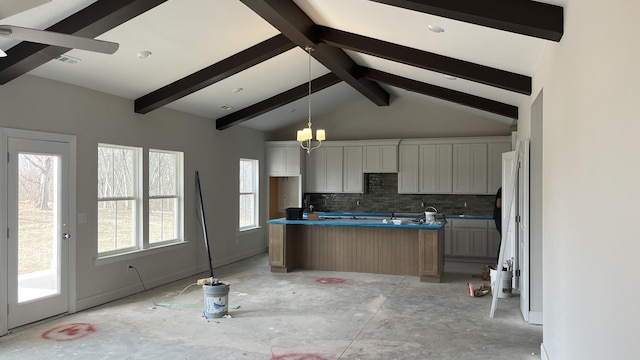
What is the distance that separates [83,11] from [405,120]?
699cm

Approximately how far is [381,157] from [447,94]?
274 centimetres

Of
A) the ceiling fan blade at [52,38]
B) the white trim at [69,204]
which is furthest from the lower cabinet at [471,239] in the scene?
the ceiling fan blade at [52,38]

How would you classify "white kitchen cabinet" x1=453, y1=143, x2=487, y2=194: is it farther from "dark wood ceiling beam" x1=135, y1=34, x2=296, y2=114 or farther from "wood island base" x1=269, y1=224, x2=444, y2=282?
"dark wood ceiling beam" x1=135, y1=34, x2=296, y2=114

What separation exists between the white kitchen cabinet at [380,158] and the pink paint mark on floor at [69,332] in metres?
6.17

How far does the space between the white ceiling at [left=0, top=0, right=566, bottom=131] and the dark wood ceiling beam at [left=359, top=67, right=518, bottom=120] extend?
0.24 metres

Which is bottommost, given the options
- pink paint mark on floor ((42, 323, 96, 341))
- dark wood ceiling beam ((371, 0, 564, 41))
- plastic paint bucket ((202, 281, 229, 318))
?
pink paint mark on floor ((42, 323, 96, 341))

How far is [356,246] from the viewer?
7824 millimetres

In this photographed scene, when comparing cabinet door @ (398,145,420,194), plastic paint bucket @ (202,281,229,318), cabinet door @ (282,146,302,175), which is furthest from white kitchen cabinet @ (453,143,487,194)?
plastic paint bucket @ (202,281,229,318)

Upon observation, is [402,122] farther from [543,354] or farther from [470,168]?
[543,354]

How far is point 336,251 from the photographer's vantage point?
312 inches

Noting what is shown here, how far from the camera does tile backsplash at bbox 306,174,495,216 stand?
9.34 metres

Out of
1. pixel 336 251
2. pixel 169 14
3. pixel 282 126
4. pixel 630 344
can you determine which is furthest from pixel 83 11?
pixel 282 126

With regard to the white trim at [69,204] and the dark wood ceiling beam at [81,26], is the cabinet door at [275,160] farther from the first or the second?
the dark wood ceiling beam at [81,26]

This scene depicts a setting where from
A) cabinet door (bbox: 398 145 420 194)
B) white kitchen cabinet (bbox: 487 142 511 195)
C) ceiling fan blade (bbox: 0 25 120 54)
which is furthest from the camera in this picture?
cabinet door (bbox: 398 145 420 194)
